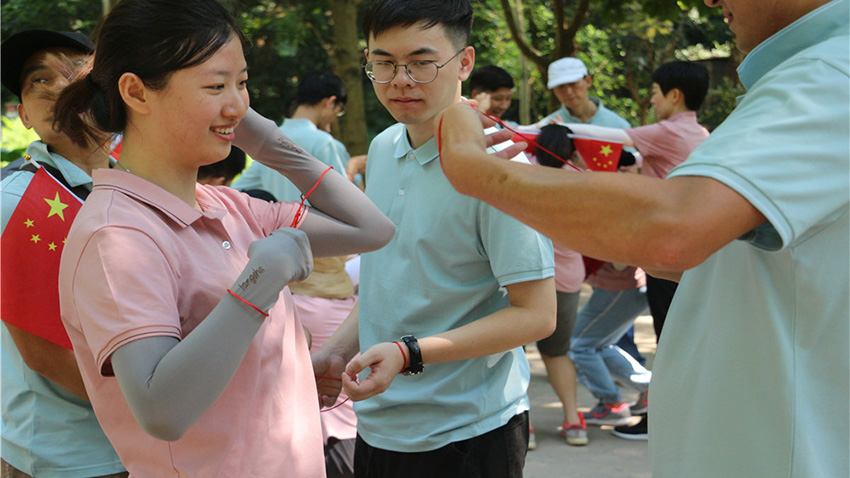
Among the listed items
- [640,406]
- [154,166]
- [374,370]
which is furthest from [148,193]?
[640,406]

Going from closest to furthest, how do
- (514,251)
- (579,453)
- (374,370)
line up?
(374,370)
(514,251)
(579,453)

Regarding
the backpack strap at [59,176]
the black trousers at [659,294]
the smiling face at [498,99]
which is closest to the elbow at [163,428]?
the backpack strap at [59,176]

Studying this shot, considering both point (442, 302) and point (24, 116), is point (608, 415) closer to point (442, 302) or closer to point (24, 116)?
point (442, 302)

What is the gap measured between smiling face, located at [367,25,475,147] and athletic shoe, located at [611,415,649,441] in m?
3.43

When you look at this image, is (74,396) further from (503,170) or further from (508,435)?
(503,170)

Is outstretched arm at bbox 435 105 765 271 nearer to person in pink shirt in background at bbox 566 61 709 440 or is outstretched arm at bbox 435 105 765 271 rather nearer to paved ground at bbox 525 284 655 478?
paved ground at bbox 525 284 655 478

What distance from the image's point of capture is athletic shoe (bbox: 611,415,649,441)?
5.13 m

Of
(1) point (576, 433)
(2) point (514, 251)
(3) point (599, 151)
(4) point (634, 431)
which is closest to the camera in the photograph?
(2) point (514, 251)

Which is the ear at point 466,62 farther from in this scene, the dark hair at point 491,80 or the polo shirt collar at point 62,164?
the dark hair at point 491,80

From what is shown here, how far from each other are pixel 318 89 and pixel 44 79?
3713 mm

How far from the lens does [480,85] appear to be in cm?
627

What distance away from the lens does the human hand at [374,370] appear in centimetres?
196

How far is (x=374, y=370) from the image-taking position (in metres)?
2.01

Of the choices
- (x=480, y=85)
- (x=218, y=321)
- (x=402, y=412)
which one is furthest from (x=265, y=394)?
(x=480, y=85)
